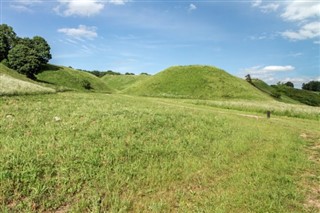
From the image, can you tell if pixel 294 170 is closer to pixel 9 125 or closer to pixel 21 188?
pixel 21 188

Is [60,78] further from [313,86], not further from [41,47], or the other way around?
[313,86]

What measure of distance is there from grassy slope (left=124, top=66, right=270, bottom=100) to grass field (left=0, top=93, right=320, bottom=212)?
49943 mm

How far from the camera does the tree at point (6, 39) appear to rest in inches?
3004

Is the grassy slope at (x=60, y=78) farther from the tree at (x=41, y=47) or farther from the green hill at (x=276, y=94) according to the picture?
the green hill at (x=276, y=94)

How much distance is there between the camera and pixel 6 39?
256ft

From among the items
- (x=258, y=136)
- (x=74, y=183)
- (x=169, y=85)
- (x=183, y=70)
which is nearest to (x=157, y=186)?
(x=74, y=183)

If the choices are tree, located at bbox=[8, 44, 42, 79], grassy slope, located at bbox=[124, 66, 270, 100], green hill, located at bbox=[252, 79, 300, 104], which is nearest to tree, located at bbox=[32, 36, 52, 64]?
tree, located at bbox=[8, 44, 42, 79]

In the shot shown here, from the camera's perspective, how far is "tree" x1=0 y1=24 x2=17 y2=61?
250ft

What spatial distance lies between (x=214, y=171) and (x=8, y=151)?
7.32m

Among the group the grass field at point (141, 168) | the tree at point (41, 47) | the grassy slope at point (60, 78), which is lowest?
the grass field at point (141, 168)

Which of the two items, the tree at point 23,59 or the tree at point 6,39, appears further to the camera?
the tree at point 6,39

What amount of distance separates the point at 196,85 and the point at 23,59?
1754 inches

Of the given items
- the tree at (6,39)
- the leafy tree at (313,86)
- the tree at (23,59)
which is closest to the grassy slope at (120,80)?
the tree at (6,39)

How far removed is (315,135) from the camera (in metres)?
18.5
